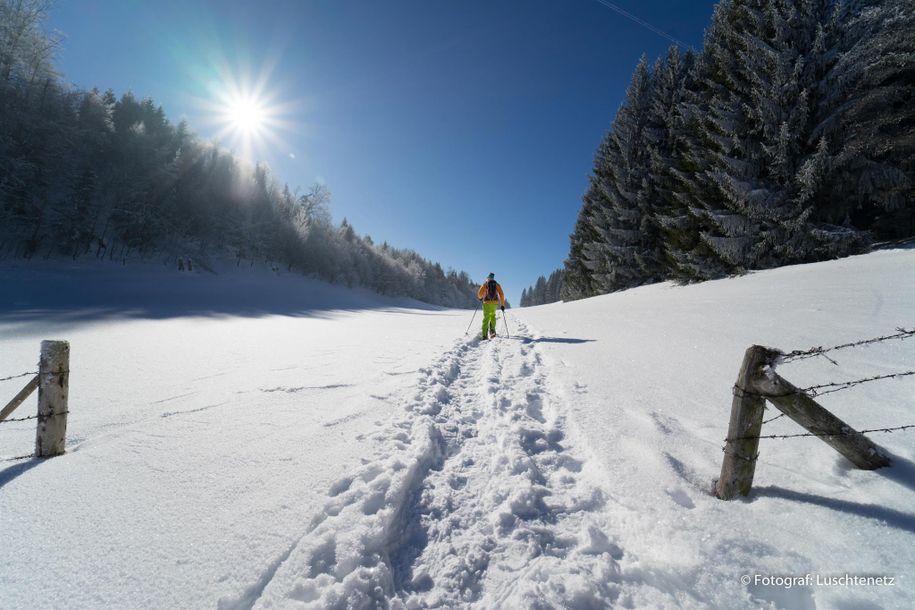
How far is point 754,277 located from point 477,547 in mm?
11666

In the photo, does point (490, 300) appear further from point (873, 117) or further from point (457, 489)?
point (873, 117)

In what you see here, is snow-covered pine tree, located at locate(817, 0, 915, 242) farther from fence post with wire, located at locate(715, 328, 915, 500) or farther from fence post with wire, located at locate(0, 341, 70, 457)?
fence post with wire, located at locate(0, 341, 70, 457)

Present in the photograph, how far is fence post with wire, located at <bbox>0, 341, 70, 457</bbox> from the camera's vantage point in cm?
270

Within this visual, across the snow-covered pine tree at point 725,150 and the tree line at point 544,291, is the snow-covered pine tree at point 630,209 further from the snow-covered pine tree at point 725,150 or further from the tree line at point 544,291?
the tree line at point 544,291

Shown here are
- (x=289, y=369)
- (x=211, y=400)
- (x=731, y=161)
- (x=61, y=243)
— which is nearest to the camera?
(x=211, y=400)

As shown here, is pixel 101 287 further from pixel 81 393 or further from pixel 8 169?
pixel 81 393

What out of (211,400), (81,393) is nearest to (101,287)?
(81,393)

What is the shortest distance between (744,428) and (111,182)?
3658 cm

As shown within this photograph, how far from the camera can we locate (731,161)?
10.7 m

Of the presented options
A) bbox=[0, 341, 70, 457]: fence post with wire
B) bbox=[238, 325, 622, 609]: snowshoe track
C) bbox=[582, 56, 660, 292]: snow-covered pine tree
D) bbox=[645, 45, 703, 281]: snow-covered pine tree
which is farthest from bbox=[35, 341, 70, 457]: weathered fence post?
bbox=[582, 56, 660, 292]: snow-covered pine tree

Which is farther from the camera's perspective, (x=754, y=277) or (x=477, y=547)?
(x=754, y=277)

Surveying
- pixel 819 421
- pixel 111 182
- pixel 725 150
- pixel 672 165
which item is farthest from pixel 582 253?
pixel 111 182

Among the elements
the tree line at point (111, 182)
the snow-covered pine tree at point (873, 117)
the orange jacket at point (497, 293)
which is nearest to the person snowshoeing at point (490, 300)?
→ the orange jacket at point (497, 293)

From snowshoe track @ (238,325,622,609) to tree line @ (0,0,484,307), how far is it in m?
30.4
